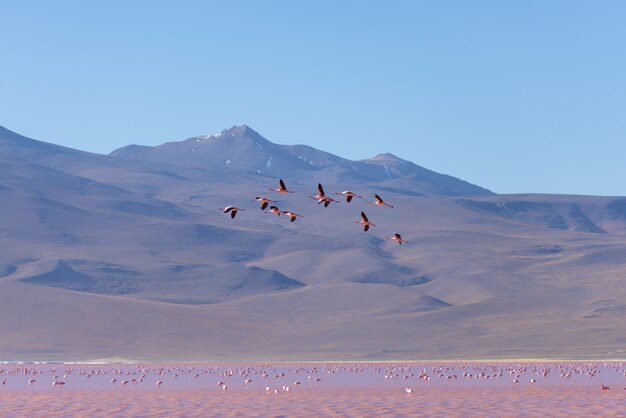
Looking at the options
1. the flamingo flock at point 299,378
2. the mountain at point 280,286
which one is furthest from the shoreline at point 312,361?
the flamingo flock at point 299,378

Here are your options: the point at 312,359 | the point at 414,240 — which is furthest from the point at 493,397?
the point at 414,240

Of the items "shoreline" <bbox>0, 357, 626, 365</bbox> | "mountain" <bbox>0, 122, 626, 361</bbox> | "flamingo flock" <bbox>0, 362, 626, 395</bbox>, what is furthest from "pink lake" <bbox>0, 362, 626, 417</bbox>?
"mountain" <bbox>0, 122, 626, 361</bbox>

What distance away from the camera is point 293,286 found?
136 m

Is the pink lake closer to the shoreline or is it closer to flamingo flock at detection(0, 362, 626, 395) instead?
flamingo flock at detection(0, 362, 626, 395)

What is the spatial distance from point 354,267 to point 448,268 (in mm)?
11127

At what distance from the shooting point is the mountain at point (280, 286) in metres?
97.7

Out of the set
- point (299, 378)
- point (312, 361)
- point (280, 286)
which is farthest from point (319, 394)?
point (280, 286)

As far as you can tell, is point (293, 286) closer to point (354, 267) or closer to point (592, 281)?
point (354, 267)

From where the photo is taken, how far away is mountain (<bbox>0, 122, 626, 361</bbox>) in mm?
97688

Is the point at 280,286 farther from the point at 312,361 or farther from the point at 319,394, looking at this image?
the point at 319,394

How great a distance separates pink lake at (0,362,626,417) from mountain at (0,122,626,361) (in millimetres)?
30889

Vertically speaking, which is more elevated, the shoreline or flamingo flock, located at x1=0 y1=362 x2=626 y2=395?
flamingo flock, located at x1=0 y1=362 x2=626 y2=395

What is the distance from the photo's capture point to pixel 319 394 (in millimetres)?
44125

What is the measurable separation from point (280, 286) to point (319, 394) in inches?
3591
